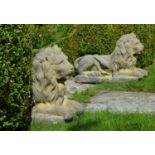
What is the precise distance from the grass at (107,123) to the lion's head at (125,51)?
502 cm

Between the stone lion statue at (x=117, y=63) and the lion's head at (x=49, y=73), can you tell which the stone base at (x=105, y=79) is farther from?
the lion's head at (x=49, y=73)

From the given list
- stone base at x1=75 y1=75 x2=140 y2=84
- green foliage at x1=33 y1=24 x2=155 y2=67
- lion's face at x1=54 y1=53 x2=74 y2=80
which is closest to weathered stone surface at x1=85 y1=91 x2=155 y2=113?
stone base at x1=75 y1=75 x2=140 y2=84

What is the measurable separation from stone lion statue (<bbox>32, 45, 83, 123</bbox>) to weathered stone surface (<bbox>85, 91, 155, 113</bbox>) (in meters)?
1.05

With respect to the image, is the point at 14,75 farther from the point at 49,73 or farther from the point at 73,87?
the point at 73,87

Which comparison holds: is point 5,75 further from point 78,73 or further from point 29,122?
point 78,73

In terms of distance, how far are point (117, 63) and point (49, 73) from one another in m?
5.54

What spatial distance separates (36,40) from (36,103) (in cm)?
660

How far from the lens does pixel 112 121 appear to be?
823 cm

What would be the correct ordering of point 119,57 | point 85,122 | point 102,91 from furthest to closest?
point 119,57 < point 102,91 < point 85,122

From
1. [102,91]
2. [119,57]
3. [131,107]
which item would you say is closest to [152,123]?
[131,107]

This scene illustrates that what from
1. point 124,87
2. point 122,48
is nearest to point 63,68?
point 124,87

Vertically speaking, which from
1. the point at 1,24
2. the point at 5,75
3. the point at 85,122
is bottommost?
the point at 85,122

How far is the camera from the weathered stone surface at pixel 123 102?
986cm

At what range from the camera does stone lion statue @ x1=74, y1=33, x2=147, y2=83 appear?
13.6 metres
